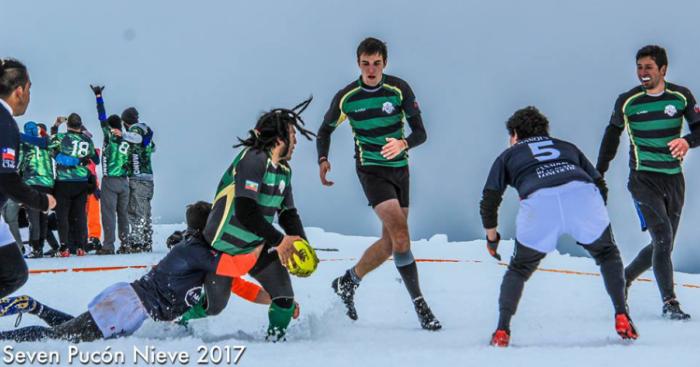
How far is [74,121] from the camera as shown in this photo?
1012cm

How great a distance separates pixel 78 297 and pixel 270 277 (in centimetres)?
262

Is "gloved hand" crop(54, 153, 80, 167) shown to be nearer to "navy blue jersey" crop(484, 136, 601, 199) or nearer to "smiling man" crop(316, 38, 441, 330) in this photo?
"smiling man" crop(316, 38, 441, 330)

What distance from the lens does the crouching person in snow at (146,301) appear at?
3771 mm

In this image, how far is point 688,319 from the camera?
5.34m

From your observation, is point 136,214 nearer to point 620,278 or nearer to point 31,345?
point 31,345

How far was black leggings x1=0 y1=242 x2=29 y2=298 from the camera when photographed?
3.93 meters

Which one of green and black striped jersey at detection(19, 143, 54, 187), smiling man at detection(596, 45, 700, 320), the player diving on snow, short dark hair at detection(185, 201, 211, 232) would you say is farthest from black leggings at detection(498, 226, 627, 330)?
green and black striped jersey at detection(19, 143, 54, 187)

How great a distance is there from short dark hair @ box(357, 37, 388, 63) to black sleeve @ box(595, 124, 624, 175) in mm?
2154

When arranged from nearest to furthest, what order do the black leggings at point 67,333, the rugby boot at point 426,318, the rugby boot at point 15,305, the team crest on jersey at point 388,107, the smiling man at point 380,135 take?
the black leggings at point 67,333, the rugby boot at point 15,305, the rugby boot at point 426,318, the smiling man at point 380,135, the team crest on jersey at point 388,107

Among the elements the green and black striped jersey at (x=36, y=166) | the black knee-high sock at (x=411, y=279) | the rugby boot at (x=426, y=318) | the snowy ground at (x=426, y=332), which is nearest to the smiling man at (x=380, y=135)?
the black knee-high sock at (x=411, y=279)

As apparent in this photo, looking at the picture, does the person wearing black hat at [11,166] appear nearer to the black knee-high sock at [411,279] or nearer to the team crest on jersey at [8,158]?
the team crest on jersey at [8,158]

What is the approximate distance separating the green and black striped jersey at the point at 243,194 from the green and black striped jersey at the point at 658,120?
126 inches

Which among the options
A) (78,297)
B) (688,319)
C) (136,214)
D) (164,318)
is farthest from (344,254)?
(164,318)

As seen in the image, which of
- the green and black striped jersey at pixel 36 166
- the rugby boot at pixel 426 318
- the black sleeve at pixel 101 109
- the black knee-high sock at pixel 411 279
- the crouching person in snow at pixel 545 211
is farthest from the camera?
the black sleeve at pixel 101 109
